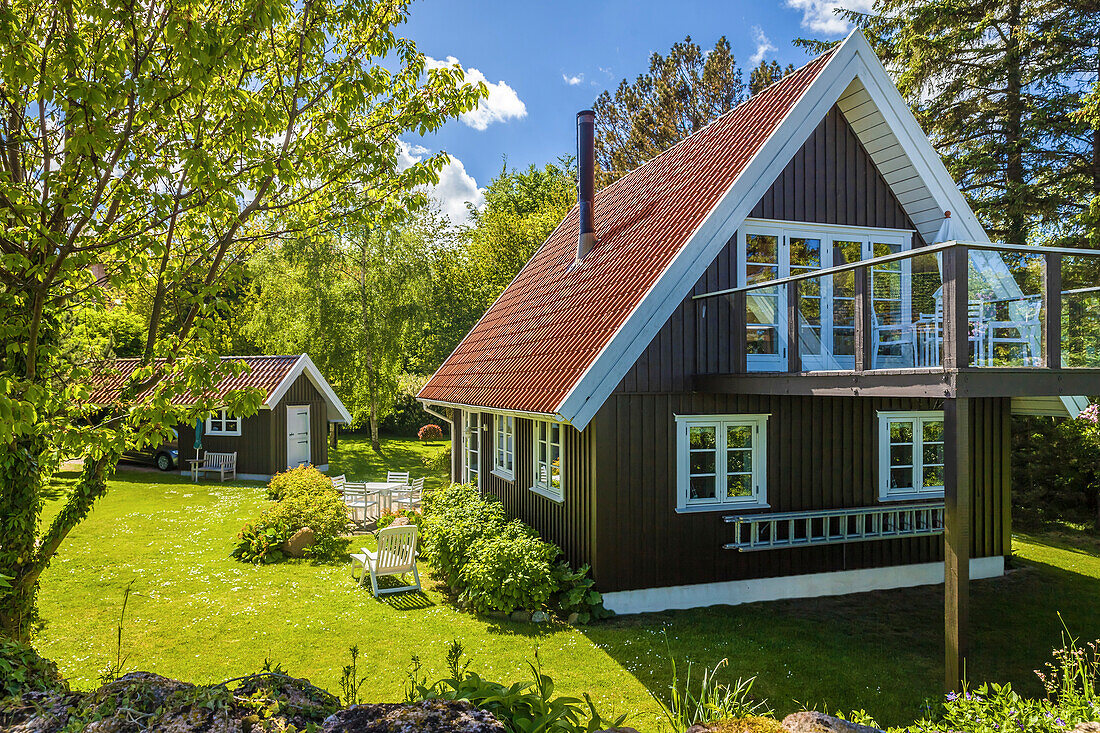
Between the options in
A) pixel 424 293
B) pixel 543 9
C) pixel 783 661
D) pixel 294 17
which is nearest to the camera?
pixel 294 17

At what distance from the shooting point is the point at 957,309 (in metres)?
6.42

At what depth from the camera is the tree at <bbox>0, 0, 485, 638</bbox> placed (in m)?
4.77

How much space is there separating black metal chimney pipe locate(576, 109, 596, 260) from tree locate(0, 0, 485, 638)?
21.4 feet

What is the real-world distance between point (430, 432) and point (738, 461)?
29.4m

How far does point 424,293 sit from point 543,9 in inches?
701

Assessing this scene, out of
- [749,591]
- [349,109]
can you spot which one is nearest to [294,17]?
[349,109]

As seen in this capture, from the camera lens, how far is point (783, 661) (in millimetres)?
7746

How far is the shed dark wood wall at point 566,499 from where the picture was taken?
949 cm

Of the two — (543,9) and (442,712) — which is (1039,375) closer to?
(442,712)

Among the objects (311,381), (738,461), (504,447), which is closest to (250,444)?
(311,381)

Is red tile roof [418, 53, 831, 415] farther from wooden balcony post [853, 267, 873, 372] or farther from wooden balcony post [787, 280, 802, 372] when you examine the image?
wooden balcony post [853, 267, 873, 372]

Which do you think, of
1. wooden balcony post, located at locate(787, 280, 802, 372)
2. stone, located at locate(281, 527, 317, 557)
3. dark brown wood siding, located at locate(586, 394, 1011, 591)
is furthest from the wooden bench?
wooden balcony post, located at locate(787, 280, 802, 372)

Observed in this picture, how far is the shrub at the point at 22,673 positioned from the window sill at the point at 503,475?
8693 mm

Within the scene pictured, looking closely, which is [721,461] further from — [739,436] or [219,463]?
[219,463]
